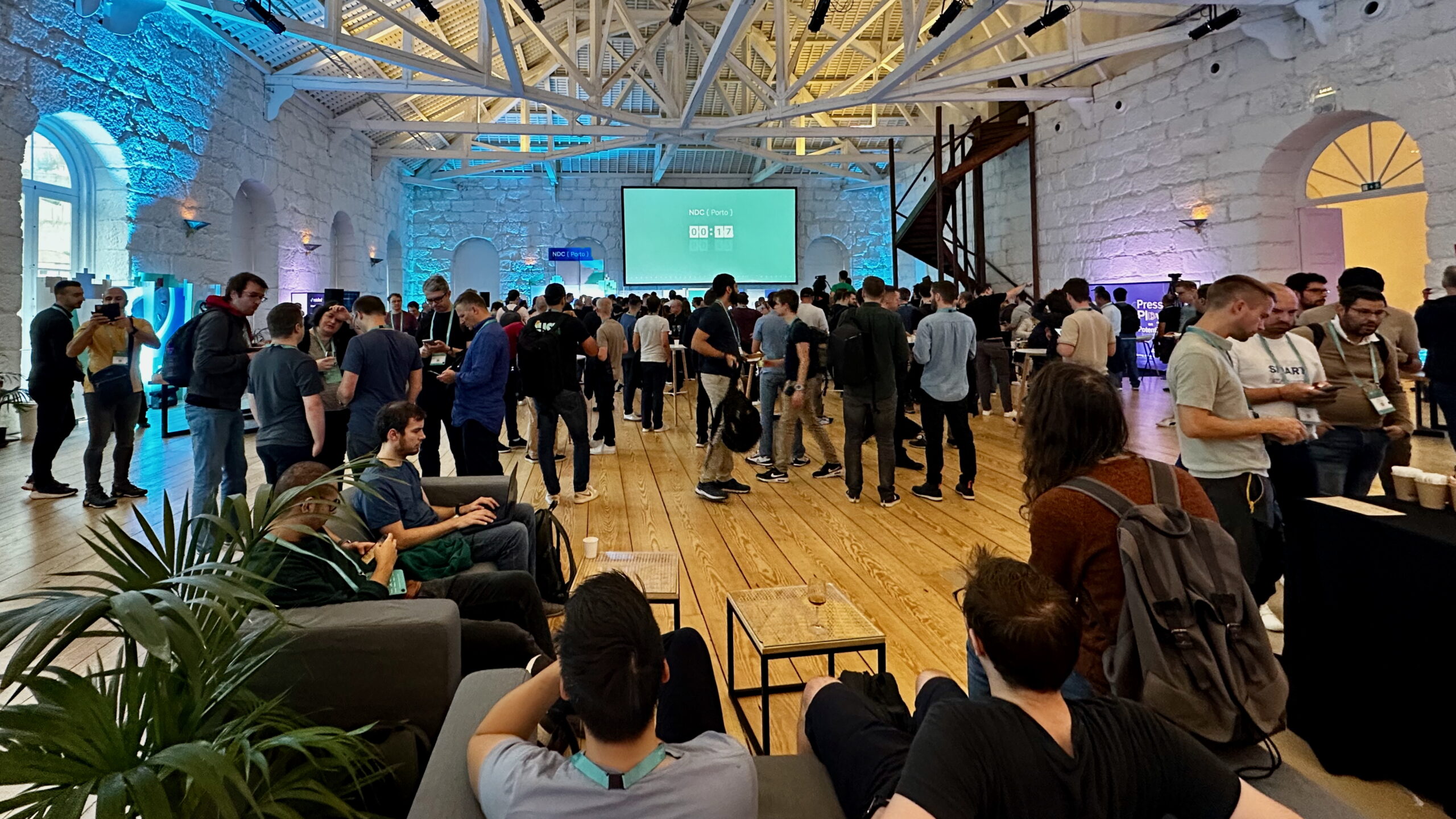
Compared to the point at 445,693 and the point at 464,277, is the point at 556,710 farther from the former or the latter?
the point at 464,277

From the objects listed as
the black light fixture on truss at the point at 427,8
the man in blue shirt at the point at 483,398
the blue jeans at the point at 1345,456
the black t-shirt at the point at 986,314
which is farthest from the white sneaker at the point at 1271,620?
the black light fixture on truss at the point at 427,8

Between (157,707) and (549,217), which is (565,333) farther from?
(549,217)

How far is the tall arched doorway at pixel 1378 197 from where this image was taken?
7.88 meters

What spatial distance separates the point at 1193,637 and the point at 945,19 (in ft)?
27.8

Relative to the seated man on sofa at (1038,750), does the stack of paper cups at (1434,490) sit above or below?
above

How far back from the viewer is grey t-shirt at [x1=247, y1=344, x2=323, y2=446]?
3680 millimetres

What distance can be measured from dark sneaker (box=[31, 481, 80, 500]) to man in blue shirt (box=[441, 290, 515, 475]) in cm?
299

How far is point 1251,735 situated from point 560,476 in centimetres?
519

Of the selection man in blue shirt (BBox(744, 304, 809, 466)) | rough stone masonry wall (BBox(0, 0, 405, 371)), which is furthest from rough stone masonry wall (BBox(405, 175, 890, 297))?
man in blue shirt (BBox(744, 304, 809, 466))

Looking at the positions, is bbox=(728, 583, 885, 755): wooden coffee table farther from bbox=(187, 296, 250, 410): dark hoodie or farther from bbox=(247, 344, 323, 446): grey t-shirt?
bbox=(187, 296, 250, 410): dark hoodie

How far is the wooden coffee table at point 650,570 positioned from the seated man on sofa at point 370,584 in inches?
10.5

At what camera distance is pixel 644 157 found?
18.8 metres

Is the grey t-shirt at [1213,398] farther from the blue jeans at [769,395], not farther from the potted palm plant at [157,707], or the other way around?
the blue jeans at [769,395]

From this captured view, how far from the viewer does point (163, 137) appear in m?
8.41
